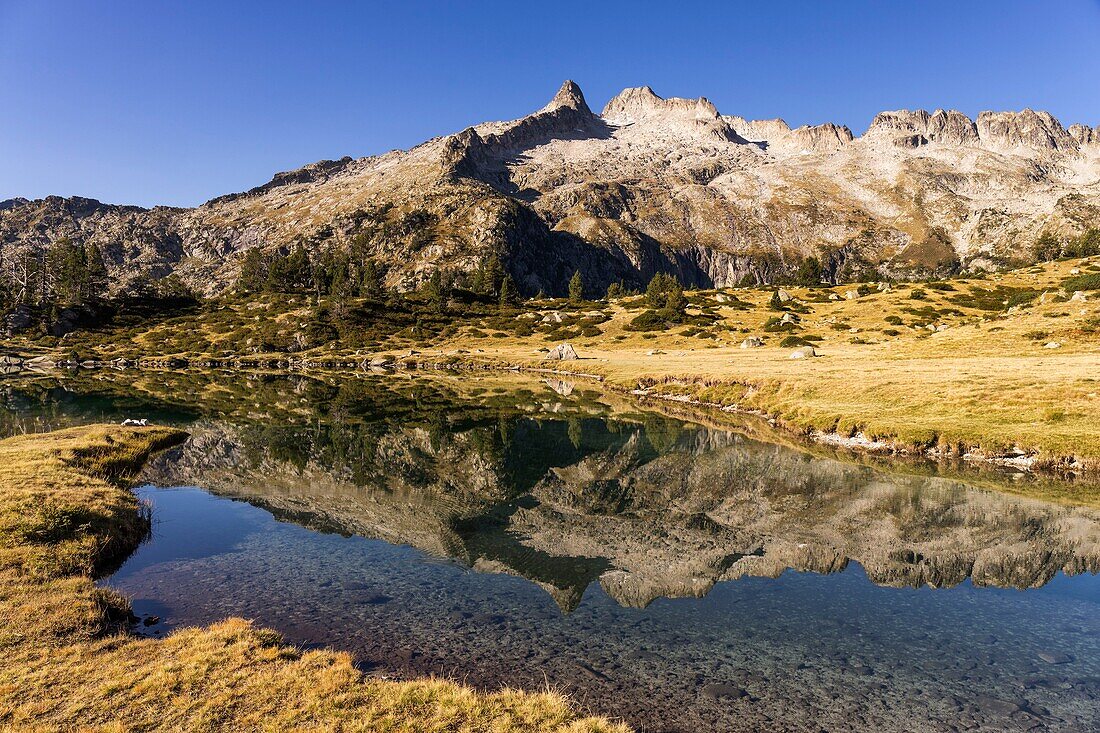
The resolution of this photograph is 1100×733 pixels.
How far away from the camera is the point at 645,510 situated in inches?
1131

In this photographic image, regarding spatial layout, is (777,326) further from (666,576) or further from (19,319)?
(19,319)

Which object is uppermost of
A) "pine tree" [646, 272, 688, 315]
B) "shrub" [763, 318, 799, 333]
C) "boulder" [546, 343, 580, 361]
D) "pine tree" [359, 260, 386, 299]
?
"pine tree" [359, 260, 386, 299]

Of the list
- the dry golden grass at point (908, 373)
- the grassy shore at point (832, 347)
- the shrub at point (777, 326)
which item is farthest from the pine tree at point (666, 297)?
the shrub at point (777, 326)

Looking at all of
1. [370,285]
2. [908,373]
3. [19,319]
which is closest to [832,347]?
[908,373]

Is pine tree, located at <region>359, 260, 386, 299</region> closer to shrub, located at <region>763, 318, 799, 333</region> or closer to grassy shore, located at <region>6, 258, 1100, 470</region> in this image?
grassy shore, located at <region>6, 258, 1100, 470</region>

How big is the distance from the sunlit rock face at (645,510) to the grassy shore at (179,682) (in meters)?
7.22

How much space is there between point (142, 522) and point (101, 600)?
978 cm

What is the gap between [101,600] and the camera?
15867 mm

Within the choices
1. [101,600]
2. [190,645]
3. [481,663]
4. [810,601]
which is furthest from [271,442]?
[810,601]

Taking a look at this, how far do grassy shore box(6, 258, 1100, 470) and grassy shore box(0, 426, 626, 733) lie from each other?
1475 inches

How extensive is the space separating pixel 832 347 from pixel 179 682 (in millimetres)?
93303

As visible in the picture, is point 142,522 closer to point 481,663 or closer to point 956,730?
point 481,663

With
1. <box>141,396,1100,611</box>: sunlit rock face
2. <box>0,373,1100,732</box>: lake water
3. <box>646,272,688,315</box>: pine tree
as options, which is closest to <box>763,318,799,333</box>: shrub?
<box>646,272,688,315</box>: pine tree

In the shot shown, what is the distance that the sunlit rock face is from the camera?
21.4 metres
